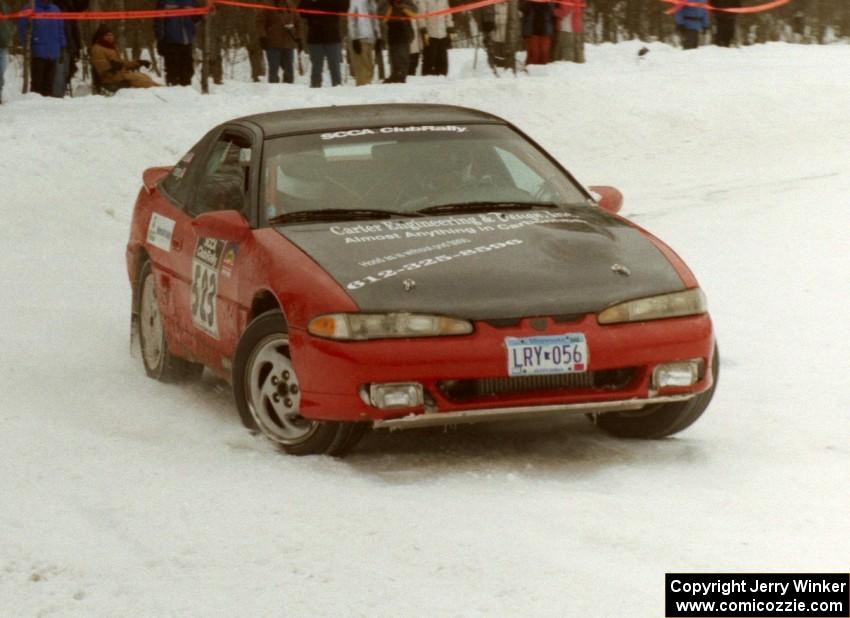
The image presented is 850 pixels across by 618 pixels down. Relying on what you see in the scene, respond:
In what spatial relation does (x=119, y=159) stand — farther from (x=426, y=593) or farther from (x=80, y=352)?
(x=426, y=593)

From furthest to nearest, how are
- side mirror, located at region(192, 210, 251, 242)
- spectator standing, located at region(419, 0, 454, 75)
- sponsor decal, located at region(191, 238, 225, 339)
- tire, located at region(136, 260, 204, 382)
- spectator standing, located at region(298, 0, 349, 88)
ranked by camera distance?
1. spectator standing, located at region(419, 0, 454, 75)
2. spectator standing, located at region(298, 0, 349, 88)
3. tire, located at region(136, 260, 204, 382)
4. sponsor decal, located at region(191, 238, 225, 339)
5. side mirror, located at region(192, 210, 251, 242)

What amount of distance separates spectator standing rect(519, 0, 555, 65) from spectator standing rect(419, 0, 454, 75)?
1122 mm

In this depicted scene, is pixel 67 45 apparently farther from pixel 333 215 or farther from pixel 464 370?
pixel 464 370

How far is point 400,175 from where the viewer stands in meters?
7.74

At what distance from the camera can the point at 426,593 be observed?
4973 mm

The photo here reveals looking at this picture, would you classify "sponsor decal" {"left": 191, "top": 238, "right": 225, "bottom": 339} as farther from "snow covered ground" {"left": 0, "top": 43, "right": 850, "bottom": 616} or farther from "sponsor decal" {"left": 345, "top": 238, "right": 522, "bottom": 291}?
"sponsor decal" {"left": 345, "top": 238, "right": 522, "bottom": 291}

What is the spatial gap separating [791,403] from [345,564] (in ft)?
11.3

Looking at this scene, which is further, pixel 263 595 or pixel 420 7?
pixel 420 7

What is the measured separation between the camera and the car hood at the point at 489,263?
6.62 m

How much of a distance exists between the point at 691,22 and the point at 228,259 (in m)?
21.0

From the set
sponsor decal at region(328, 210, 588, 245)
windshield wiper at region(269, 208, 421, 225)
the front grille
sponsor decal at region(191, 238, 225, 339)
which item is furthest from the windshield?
the front grille

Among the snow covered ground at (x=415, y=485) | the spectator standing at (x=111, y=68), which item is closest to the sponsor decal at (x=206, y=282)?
the snow covered ground at (x=415, y=485)

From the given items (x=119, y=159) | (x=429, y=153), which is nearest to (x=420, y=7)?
(x=119, y=159)

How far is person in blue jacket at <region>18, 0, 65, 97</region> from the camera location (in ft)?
68.1
